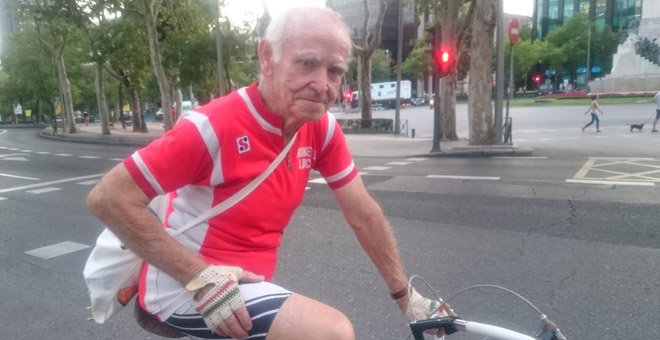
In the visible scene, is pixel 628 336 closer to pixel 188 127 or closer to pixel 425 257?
pixel 425 257

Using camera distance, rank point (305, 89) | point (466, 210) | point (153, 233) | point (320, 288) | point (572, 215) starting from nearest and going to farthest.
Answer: point (153, 233) → point (305, 89) → point (320, 288) → point (572, 215) → point (466, 210)

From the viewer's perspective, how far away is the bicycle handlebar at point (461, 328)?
4.30ft

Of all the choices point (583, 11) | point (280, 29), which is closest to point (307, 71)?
point (280, 29)

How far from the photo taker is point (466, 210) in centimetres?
730

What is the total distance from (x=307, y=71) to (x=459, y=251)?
13.5 feet

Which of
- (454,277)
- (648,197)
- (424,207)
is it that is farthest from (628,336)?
(648,197)

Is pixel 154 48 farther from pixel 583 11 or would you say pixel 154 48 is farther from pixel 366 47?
pixel 583 11

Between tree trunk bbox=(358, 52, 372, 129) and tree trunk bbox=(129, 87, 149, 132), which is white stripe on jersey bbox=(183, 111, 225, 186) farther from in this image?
tree trunk bbox=(129, 87, 149, 132)

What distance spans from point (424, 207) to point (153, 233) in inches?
255

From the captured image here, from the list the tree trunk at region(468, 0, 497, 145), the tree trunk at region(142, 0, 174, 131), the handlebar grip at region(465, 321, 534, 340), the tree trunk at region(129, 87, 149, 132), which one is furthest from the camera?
the tree trunk at region(129, 87, 149, 132)

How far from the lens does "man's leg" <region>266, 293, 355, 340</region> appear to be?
54.4 inches

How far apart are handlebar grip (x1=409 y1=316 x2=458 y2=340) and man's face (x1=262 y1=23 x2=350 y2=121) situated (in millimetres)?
733

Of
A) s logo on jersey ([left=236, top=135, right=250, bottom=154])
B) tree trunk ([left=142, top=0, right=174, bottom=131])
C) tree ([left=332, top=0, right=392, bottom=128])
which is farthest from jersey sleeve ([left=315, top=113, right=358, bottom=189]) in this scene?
tree trunk ([left=142, top=0, right=174, bottom=131])

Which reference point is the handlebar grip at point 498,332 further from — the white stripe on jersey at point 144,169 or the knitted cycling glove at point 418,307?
the white stripe on jersey at point 144,169
